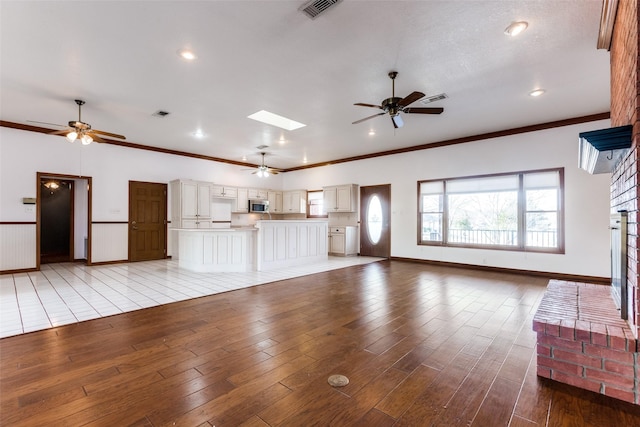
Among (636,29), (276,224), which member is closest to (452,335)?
(636,29)

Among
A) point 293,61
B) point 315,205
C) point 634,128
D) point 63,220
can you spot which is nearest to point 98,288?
point 293,61

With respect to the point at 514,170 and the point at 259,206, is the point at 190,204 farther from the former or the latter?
the point at 514,170

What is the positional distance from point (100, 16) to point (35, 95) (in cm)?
282

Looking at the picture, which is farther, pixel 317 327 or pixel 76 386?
pixel 317 327

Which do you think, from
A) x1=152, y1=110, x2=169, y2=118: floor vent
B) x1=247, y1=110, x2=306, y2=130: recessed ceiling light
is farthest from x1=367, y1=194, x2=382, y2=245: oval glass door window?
x1=152, y1=110, x2=169, y2=118: floor vent

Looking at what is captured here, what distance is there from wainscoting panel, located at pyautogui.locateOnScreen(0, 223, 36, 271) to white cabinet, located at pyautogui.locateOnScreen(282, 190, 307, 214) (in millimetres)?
6542

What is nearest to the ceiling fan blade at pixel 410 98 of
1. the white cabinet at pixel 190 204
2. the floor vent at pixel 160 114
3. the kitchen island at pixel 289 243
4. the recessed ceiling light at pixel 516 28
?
the recessed ceiling light at pixel 516 28

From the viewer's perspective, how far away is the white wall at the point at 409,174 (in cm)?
514

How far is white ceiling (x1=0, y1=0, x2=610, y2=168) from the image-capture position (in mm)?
2604

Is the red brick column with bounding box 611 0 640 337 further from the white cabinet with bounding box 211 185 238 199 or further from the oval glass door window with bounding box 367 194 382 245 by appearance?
the white cabinet with bounding box 211 185 238 199

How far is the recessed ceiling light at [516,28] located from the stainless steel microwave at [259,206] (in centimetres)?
787

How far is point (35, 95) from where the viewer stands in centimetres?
432

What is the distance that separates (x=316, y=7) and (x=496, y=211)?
5586 mm

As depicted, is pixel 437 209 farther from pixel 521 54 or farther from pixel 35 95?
pixel 35 95
